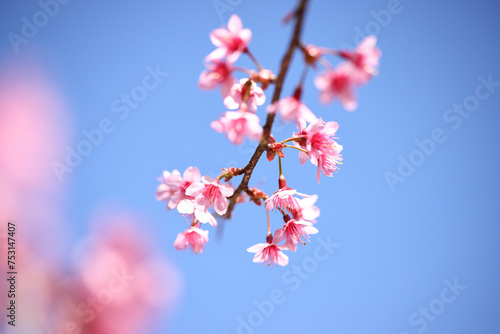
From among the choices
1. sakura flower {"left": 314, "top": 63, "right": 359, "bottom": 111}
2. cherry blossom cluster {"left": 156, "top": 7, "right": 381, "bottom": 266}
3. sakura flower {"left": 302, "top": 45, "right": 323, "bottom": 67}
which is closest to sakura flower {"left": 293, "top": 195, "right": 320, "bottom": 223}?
cherry blossom cluster {"left": 156, "top": 7, "right": 381, "bottom": 266}

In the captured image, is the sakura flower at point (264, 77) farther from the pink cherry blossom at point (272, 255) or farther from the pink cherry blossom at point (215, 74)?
the pink cherry blossom at point (272, 255)

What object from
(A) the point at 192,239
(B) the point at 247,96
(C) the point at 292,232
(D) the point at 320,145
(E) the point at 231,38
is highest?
(E) the point at 231,38

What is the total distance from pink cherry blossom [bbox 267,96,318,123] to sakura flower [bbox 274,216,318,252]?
699 millimetres

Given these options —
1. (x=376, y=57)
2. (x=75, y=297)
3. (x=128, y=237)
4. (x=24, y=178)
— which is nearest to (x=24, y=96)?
(x=24, y=178)

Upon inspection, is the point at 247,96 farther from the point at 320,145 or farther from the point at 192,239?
the point at 192,239

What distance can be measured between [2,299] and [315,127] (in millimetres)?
2879

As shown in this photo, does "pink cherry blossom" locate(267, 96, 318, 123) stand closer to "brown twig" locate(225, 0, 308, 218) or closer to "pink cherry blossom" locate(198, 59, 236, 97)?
"brown twig" locate(225, 0, 308, 218)

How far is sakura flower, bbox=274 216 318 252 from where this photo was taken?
162cm

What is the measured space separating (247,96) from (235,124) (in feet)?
0.84

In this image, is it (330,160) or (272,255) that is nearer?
(330,160)

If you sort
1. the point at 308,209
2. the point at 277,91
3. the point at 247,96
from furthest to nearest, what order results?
the point at 308,209
the point at 247,96
the point at 277,91

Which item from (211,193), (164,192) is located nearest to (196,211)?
(211,193)

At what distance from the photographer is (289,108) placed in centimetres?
113

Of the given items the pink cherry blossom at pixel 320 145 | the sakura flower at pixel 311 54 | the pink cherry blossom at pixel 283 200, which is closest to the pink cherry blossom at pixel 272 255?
the pink cherry blossom at pixel 283 200
